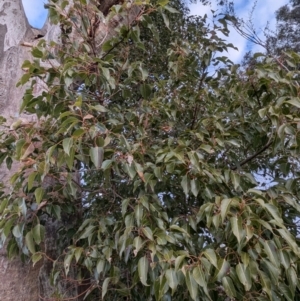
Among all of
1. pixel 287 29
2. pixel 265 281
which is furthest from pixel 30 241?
pixel 287 29

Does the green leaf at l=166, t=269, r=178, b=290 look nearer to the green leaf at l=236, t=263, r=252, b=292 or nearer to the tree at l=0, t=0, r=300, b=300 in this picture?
the tree at l=0, t=0, r=300, b=300

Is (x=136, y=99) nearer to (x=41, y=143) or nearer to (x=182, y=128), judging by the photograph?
(x=182, y=128)

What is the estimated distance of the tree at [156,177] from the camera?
0.93 meters

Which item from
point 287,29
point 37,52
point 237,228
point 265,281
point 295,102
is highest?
point 287,29

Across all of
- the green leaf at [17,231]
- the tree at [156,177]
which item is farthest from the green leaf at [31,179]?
the green leaf at [17,231]

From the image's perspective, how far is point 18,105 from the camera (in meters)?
1.57

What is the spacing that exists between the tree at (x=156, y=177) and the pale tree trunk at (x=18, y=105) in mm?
83

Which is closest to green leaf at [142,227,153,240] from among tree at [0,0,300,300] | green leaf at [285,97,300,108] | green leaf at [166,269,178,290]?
tree at [0,0,300,300]

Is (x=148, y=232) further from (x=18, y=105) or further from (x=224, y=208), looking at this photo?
(x=18, y=105)

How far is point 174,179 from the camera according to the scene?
1.32 m

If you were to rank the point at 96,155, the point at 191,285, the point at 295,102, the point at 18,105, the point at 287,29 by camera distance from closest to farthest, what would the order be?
the point at 191,285, the point at 96,155, the point at 295,102, the point at 18,105, the point at 287,29

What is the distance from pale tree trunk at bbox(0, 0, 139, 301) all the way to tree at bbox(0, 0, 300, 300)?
8 cm

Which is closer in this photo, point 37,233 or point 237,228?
point 237,228

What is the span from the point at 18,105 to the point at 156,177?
807 millimetres
